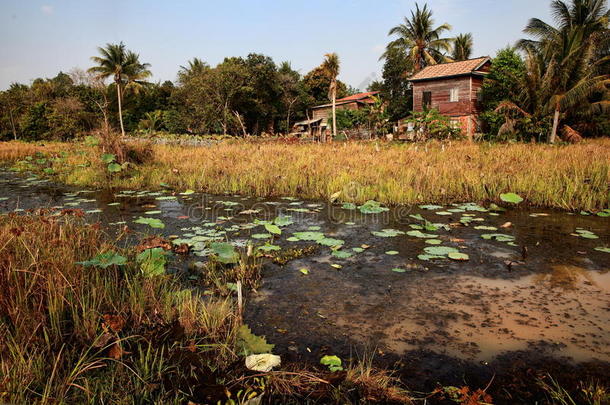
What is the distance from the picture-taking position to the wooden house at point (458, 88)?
25531 mm

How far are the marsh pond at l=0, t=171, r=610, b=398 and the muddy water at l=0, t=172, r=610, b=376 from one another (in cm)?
1

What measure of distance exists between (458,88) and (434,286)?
26.6 m

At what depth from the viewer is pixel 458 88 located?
26047mm

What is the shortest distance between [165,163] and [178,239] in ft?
21.4

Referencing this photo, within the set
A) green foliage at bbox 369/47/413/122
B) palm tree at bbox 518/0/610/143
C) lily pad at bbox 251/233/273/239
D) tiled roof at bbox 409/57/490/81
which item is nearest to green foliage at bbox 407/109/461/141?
palm tree at bbox 518/0/610/143

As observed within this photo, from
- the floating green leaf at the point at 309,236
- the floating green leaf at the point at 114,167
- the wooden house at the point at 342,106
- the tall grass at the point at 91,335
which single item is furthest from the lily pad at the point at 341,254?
the wooden house at the point at 342,106

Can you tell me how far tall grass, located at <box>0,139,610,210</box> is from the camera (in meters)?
→ 6.25

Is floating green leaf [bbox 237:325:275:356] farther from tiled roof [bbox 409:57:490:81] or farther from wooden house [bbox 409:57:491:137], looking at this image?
tiled roof [bbox 409:57:490:81]

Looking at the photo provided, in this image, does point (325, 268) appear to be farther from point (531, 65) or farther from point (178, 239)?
point (531, 65)

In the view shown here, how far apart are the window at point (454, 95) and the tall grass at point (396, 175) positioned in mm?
18657

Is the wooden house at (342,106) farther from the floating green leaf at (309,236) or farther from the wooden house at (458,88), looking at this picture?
the floating green leaf at (309,236)

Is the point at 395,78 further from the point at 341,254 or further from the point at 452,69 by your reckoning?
the point at 341,254

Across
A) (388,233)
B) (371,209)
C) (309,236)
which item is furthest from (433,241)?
→ (371,209)

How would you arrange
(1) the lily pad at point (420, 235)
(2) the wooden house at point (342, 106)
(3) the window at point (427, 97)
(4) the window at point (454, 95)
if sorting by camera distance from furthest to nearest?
(2) the wooden house at point (342, 106)
(3) the window at point (427, 97)
(4) the window at point (454, 95)
(1) the lily pad at point (420, 235)
